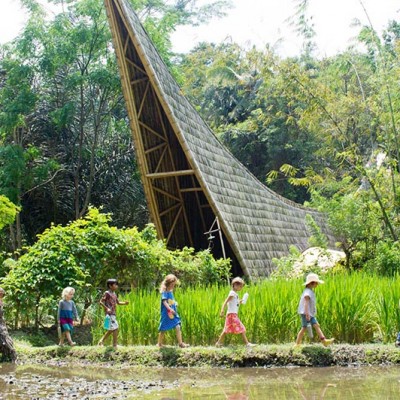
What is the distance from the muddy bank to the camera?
6078mm

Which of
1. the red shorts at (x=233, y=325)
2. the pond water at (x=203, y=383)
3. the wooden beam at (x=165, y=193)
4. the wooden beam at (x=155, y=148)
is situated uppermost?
the wooden beam at (x=155, y=148)

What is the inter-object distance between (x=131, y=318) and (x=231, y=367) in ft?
5.81

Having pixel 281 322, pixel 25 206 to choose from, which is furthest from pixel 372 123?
pixel 25 206

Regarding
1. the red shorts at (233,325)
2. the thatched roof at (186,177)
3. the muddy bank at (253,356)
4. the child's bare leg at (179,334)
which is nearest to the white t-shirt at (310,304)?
the muddy bank at (253,356)

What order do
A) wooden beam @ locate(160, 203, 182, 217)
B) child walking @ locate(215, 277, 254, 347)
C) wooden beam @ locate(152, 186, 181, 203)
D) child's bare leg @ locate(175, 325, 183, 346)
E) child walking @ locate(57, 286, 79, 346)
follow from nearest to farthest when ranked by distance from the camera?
child walking @ locate(215, 277, 254, 347), child's bare leg @ locate(175, 325, 183, 346), child walking @ locate(57, 286, 79, 346), wooden beam @ locate(152, 186, 181, 203), wooden beam @ locate(160, 203, 182, 217)

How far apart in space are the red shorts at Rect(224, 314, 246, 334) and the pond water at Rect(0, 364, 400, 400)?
695 millimetres

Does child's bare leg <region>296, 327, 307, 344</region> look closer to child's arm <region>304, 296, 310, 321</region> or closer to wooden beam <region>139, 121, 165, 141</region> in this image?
child's arm <region>304, 296, 310, 321</region>

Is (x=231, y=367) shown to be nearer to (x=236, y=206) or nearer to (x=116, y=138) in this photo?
(x=236, y=206)

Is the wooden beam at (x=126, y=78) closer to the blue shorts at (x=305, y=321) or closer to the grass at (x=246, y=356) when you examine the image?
the grass at (x=246, y=356)

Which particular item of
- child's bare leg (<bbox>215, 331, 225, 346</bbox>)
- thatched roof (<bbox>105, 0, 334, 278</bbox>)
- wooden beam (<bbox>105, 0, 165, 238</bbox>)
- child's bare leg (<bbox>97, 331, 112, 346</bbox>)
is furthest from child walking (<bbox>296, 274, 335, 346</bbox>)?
wooden beam (<bbox>105, 0, 165, 238</bbox>)

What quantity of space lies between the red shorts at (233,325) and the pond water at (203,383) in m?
0.69

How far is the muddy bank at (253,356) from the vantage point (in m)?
6.08

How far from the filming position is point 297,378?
215 inches

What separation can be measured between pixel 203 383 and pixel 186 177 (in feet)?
30.2
